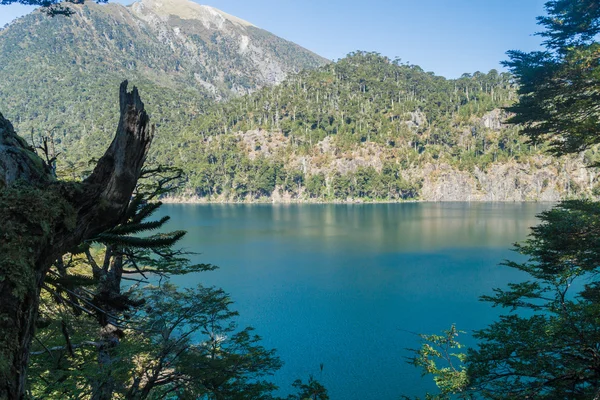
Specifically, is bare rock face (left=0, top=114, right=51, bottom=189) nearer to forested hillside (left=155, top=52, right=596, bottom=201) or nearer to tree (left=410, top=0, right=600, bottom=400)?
tree (left=410, top=0, right=600, bottom=400)

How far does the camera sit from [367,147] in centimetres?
11556

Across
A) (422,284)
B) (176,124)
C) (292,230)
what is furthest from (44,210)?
(176,124)

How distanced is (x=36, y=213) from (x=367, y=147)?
117175mm

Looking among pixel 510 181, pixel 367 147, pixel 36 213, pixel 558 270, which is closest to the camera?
pixel 36 213

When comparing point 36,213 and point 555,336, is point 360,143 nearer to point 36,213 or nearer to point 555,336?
point 555,336

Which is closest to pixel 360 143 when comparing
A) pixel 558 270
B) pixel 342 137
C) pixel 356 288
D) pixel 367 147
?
pixel 367 147

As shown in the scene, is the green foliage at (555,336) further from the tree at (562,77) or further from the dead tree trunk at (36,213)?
the dead tree trunk at (36,213)

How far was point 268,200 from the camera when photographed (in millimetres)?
115000

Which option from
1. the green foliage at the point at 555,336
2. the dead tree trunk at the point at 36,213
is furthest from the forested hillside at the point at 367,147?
the dead tree trunk at the point at 36,213

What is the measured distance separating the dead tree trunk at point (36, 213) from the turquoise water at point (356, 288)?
1477 centimetres

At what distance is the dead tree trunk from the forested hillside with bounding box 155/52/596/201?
346 ft

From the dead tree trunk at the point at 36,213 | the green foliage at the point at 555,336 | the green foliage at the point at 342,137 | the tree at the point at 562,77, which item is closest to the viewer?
the dead tree trunk at the point at 36,213

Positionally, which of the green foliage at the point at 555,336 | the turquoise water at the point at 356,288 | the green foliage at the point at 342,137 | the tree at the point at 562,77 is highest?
the green foliage at the point at 342,137

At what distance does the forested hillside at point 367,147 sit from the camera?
347 feet
